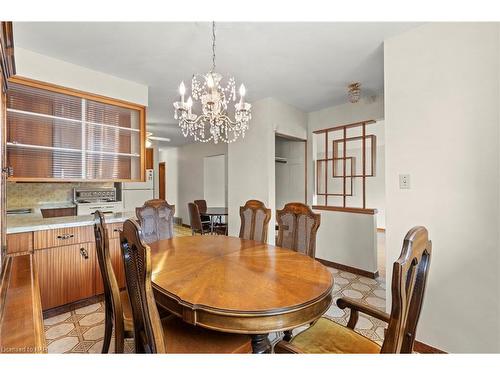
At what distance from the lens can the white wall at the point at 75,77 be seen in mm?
2234

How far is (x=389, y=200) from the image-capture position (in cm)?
206

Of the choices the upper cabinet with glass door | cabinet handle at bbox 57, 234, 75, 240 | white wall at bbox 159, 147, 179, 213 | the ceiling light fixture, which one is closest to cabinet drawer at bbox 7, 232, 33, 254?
cabinet handle at bbox 57, 234, 75, 240

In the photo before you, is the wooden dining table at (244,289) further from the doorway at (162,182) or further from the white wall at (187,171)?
the doorway at (162,182)

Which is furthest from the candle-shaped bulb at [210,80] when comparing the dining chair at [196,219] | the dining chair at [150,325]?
the dining chair at [196,219]

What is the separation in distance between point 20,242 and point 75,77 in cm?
167

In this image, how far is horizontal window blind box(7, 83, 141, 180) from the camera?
227cm

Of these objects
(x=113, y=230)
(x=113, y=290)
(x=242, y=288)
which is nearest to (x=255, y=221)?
(x=242, y=288)

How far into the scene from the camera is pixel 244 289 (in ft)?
3.76

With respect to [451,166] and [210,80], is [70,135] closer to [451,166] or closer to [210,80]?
[210,80]

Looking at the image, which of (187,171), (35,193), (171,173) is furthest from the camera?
(171,173)

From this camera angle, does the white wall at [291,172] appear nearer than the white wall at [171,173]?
Yes

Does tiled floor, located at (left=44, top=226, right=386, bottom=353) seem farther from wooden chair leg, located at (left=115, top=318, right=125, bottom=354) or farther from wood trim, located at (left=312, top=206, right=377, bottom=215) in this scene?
wood trim, located at (left=312, top=206, right=377, bottom=215)

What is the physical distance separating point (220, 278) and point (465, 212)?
5.62 feet

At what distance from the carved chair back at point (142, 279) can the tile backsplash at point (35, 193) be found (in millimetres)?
3085
